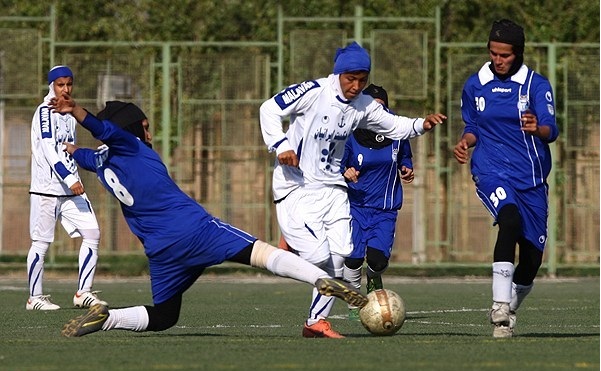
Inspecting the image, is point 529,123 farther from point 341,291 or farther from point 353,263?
point 353,263

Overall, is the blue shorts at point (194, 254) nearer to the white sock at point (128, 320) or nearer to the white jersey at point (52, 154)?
the white sock at point (128, 320)

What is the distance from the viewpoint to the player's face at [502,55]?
11.1 meters

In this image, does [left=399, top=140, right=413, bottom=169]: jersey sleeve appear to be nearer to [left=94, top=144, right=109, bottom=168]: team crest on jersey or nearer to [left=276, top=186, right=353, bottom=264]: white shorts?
[left=276, top=186, right=353, bottom=264]: white shorts

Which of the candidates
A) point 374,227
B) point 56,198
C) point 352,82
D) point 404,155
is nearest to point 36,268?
point 56,198

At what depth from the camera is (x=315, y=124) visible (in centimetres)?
Answer: 1126

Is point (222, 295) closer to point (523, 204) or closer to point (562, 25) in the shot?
point (523, 204)

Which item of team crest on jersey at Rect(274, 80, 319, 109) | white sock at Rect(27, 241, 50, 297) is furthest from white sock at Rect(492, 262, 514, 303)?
white sock at Rect(27, 241, 50, 297)

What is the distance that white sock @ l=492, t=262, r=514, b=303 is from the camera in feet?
36.0

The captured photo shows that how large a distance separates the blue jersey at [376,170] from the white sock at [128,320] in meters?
4.35

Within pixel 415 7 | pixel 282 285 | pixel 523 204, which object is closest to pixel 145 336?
pixel 523 204

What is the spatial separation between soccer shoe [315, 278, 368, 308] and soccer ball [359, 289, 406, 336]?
61cm

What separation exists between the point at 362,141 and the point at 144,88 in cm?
882

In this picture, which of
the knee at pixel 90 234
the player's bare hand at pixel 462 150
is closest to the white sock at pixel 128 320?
the player's bare hand at pixel 462 150

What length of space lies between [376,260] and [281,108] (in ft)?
11.6
